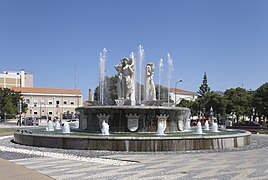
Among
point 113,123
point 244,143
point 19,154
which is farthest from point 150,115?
point 19,154

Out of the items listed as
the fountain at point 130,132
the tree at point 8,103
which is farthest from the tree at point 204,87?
the fountain at point 130,132

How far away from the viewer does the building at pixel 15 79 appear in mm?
112875

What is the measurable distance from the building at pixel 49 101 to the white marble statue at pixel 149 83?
7077 centimetres

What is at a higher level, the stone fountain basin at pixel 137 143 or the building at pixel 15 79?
the building at pixel 15 79

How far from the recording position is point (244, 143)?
1680 cm

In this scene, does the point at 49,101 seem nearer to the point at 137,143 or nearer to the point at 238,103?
the point at 238,103

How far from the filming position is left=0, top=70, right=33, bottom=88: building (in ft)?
370

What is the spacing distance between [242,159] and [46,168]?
6.33 meters

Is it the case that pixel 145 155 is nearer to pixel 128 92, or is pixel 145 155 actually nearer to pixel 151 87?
pixel 128 92

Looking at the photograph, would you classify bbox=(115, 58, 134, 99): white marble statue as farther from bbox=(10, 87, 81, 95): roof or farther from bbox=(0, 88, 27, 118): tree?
bbox=(10, 87, 81, 95): roof

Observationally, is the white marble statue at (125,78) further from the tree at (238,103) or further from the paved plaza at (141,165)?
the tree at (238,103)

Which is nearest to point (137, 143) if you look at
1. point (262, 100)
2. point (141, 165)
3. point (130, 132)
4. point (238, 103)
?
point (141, 165)

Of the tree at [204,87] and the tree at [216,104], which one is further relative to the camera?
the tree at [204,87]

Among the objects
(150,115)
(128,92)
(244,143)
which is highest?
(128,92)
